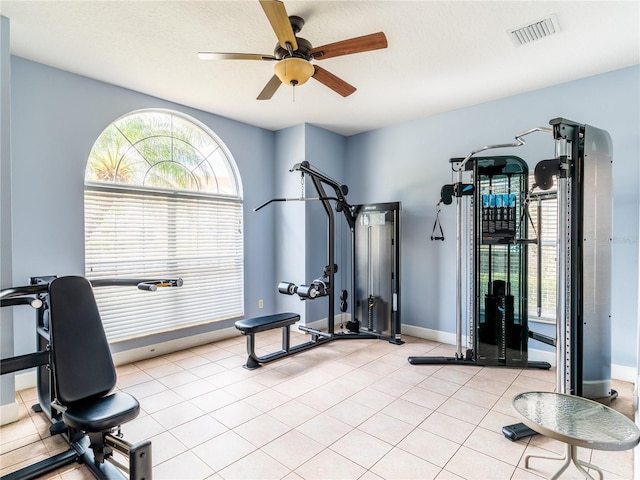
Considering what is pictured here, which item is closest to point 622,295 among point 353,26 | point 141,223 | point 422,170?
point 422,170

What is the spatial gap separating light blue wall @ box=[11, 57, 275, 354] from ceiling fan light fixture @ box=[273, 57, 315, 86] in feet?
7.10

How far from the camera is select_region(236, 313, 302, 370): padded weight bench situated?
3.31 m

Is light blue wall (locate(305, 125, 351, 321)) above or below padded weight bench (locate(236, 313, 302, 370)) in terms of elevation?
above

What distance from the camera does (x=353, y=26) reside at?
93.7 inches

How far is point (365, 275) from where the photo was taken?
14.6 ft

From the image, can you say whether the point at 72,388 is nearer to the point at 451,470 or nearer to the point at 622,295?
the point at 451,470

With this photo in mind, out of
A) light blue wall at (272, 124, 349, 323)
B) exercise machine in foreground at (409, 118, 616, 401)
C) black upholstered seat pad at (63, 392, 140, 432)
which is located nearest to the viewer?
black upholstered seat pad at (63, 392, 140, 432)

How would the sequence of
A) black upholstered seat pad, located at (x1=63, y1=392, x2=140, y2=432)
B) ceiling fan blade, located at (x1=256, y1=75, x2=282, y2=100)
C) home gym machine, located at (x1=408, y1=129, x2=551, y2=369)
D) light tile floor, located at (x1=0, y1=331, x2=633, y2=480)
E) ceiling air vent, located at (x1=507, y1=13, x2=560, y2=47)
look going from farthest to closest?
home gym machine, located at (x1=408, y1=129, x2=551, y2=369) → ceiling fan blade, located at (x1=256, y1=75, x2=282, y2=100) → ceiling air vent, located at (x1=507, y1=13, x2=560, y2=47) → light tile floor, located at (x1=0, y1=331, x2=633, y2=480) → black upholstered seat pad, located at (x1=63, y1=392, x2=140, y2=432)

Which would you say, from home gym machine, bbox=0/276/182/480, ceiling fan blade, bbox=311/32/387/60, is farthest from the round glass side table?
ceiling fan blade, bbox=311/32/387/60

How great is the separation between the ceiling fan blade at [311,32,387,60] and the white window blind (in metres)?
2.48

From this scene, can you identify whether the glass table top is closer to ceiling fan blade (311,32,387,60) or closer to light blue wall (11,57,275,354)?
ceiling fan blade (311,32,387,60)

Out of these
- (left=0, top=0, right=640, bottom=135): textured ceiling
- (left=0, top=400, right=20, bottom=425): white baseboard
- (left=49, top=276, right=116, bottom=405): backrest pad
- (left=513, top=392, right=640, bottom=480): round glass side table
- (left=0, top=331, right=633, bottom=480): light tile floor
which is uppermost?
(left=0, top=0, right=640, bottom=135): textured ceiling

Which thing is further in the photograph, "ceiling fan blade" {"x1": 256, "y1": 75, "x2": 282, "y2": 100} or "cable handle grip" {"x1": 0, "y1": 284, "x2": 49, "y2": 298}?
"ceiling fan blade" {"x1": 256, "y1": 75, "x2": 282, "y2": 100}

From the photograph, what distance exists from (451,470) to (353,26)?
291 cm
